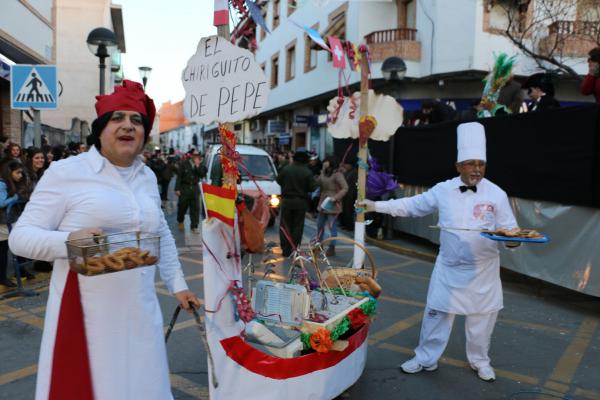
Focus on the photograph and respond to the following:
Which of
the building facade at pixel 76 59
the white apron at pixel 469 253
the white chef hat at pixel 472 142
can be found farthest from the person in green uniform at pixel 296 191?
the building facade at pixel 76 59

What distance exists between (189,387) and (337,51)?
11.1 feet

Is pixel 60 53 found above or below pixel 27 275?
above

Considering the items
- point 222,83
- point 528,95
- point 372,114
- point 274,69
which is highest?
point 274,69

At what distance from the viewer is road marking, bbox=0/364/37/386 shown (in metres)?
3.93

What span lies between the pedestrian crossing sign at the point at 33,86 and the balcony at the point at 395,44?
40.9 ft

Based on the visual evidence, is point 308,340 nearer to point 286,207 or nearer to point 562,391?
point 562,391

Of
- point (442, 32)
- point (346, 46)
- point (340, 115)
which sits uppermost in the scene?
point (442, 32)

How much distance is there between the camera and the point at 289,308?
3.40m

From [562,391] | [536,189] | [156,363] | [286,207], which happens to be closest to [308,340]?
[156,363]

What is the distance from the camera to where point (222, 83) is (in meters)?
3.05

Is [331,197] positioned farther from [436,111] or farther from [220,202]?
[220,202]

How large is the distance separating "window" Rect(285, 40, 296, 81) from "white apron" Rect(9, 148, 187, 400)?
24.5 metres

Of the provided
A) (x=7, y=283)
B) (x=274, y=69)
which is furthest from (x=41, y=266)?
(x=274, y=69)

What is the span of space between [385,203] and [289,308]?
5.18 ft
